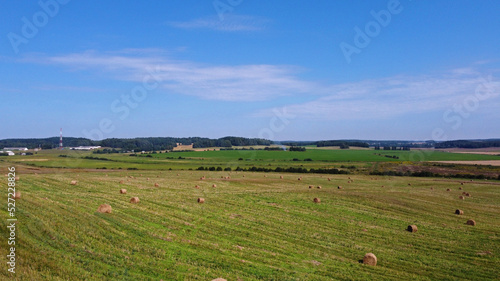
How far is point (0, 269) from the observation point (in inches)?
458

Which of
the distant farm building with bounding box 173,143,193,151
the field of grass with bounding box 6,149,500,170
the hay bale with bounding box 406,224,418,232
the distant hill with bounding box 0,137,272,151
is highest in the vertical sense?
the distant hill with bounding box 0,137,272,151

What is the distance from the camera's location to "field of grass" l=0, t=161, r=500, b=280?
45.3ft

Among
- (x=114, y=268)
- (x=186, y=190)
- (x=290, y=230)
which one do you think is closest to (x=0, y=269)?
(x=114, y=268)

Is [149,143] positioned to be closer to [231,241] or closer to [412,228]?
[412,228]

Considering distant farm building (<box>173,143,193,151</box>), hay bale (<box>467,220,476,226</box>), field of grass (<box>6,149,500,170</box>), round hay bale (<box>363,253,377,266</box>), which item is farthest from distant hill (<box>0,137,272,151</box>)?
round hay bale (<box>363,253,377,266</box>)

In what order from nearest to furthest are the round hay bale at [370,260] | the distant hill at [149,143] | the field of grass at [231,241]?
1. the field of grass at [231,241]
2. the round hay bale at [370,260]
3. the distant hill at [149,143]

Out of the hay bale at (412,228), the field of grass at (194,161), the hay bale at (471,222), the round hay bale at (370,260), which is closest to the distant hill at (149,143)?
the field of grass at (194,161)

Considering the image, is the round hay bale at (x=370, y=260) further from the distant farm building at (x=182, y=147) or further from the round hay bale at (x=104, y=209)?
the distant farm building at (x=182, y=147)

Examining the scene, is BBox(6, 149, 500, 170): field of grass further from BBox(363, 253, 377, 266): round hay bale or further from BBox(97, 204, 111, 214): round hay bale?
BBox(363, 253, 377, 266): round hay bale

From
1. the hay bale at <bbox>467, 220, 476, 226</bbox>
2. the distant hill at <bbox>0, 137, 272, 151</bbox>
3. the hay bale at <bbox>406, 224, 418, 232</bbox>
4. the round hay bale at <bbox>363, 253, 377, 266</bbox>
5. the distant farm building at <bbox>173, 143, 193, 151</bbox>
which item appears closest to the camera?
the round hay bale at <bbox>363, 253, 377, 266</bbox>

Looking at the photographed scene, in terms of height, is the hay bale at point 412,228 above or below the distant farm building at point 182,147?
below

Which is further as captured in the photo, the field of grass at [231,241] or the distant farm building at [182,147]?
the distant farm building at [182,147]

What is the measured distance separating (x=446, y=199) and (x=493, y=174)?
4595 cm

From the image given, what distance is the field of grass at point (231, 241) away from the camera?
1382 centimetres
